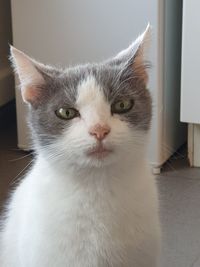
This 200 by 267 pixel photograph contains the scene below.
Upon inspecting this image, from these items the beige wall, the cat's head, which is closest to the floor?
the beige wall

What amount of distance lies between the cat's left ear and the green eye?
63mm

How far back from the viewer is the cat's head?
102cm

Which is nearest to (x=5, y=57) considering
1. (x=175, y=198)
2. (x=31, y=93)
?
(x=175, y=198)

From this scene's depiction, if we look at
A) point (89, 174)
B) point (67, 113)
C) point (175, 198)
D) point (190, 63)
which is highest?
point (190, 63)

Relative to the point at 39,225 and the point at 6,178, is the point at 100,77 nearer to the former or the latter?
the point at 39,225

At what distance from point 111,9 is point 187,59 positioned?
0.31 meters

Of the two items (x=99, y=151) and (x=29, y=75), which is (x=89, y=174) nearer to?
(x=99, y=151)

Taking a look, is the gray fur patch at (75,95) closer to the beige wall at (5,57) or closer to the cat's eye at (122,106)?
the cat's eye at (122,106)

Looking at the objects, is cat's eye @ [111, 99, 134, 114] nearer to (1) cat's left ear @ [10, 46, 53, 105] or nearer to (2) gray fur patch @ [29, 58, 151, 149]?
(2) gray fur patch @ [29, 58, 151, 149]

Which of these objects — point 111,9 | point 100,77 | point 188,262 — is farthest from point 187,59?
point 100,77

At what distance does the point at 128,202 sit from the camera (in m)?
1.14

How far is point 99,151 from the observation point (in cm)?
102

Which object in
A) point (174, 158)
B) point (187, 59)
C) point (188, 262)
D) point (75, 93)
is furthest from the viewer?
point (174, 158)

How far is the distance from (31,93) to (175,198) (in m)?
0.89
